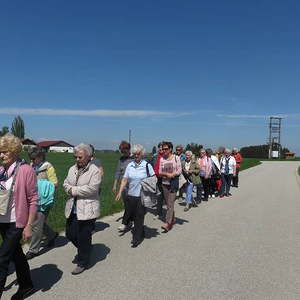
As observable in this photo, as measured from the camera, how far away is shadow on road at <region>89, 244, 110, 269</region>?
6.15m

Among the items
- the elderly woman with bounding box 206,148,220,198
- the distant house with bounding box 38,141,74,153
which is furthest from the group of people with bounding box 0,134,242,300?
the distant house with bounding box 38,141,74,153

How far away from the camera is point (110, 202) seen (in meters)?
12.5

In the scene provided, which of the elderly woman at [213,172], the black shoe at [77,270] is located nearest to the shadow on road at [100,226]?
the black shoe at [77,270]

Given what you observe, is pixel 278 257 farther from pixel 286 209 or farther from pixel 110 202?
pixel 110 202

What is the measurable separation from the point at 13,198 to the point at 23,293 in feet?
3.55

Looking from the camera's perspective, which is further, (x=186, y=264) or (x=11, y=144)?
(x=186, y=264)

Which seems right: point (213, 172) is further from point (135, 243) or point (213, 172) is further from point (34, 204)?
point (34, 204)

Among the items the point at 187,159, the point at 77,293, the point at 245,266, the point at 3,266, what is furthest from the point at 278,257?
the point at 187,159

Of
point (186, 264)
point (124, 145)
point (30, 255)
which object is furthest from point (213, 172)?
point (30, 255)

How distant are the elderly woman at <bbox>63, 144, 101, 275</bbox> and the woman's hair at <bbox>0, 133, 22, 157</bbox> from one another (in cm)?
122

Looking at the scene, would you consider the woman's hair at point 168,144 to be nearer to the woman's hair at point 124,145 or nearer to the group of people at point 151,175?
the group of people at point 151,175

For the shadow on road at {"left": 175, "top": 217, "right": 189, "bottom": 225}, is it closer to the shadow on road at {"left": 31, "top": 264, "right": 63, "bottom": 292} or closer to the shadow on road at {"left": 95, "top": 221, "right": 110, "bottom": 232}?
the shadow on road at {"left": 95, "top": 221, "right": 110, "bottom": 232}

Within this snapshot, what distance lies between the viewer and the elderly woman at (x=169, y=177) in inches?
345

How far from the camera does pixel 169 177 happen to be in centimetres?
877
